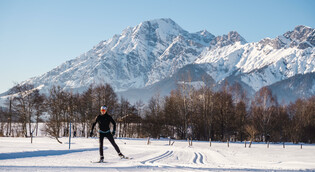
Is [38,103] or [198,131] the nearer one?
[38,103]

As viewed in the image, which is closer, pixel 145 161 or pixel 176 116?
pixel 145 161

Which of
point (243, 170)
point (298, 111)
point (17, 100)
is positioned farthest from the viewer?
point (298, 111)

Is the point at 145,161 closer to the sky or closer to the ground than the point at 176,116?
closer to the ground

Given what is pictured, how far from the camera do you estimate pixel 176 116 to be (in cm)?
5778

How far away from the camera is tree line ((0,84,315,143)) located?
169 ft

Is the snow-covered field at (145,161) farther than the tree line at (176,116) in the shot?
No

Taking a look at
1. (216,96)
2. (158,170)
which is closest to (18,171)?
(158,170)

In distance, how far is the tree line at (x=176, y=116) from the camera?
51.4 meters

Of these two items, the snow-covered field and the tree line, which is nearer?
the snow-covered field

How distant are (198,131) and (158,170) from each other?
1933 inches

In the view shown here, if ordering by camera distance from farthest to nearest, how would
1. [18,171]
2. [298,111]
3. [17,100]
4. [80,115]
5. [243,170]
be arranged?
1. [298,111]
2. [80,115]
3. [17,100]
4. [243,170]
5. [18,171]

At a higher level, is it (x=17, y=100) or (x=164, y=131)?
(x=17, y=100)

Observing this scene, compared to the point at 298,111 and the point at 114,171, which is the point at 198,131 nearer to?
the point at 298,111

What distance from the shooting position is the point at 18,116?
5159 cm
